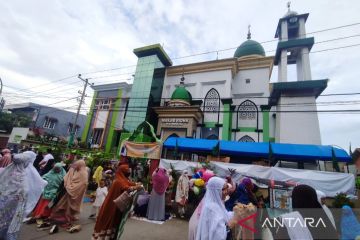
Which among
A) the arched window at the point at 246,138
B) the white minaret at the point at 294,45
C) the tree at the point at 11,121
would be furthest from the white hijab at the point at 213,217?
the tree at the point at 11,121

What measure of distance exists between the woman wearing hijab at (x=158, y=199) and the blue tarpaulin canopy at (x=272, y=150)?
5813mm

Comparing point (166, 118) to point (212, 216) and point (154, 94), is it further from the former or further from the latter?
point (212, 216)

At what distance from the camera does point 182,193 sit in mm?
6789

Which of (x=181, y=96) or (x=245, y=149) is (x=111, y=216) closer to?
(x=245, y=149)

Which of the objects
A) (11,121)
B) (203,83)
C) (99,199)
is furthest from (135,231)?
(11,121)

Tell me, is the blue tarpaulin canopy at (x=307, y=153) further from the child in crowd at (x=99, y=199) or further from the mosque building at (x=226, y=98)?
the child in crowd at (x=99, y=199)

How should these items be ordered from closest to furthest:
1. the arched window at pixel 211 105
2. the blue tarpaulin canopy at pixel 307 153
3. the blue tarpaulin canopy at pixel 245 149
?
the blue tarpaulin canopy at pixel 307 153
the blue tarpaulin canopy at pixel 245 149
the arched window at pixel 211 105

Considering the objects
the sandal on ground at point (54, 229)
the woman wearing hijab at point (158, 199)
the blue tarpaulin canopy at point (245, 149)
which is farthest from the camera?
the blue tarpaulin canopy at point (245, 149)

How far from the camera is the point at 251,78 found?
18.5m

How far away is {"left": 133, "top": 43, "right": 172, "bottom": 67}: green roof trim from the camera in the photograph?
2000 centimetres

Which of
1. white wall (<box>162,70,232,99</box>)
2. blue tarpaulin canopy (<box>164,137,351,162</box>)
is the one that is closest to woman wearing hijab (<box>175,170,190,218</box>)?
blue tarpaulin canopy (<box>164,137,351,162</box>)

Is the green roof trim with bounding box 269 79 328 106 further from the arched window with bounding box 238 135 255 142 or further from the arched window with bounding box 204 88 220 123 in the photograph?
the arched window with bounding box 204 88 220 123

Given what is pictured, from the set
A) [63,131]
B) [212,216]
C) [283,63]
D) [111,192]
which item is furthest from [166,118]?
[63,131]

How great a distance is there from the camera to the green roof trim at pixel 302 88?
13.8 meters
